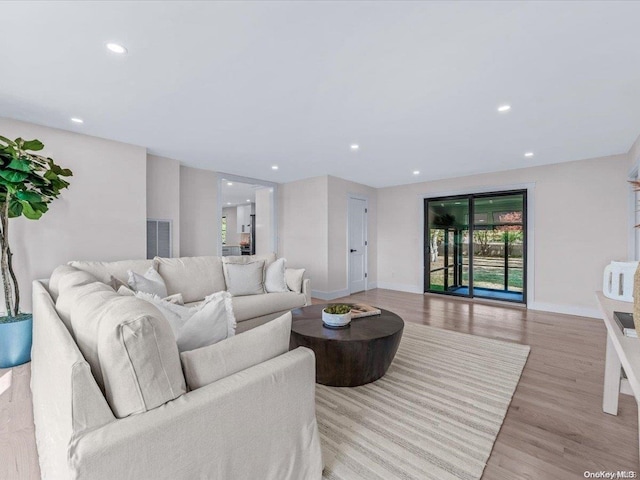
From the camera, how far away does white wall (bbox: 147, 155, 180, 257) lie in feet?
14.2

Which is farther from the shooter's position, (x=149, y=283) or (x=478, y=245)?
(x=478, y=245)

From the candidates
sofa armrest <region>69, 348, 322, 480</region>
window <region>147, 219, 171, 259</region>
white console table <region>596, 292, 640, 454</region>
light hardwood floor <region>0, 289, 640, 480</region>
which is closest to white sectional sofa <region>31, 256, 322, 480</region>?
sofa armrest <region>69, 348, 322, 480</region>

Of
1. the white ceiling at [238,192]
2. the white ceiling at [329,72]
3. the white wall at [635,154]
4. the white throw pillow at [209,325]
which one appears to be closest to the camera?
the white throw pillow at [209,325]

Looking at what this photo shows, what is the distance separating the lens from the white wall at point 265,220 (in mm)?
6480

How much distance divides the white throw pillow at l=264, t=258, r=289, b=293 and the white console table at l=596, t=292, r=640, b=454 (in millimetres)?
3052

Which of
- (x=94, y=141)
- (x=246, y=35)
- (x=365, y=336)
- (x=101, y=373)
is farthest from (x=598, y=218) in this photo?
(x=94, y=141)

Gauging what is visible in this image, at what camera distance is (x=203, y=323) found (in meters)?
1.31

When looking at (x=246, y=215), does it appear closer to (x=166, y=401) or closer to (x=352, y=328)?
(x=352, y=328)

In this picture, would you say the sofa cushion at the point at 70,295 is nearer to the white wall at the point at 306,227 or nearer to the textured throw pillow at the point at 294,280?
the textured throw pillow at the point at 294,280

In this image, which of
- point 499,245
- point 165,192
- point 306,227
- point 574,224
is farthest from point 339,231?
point 574,224

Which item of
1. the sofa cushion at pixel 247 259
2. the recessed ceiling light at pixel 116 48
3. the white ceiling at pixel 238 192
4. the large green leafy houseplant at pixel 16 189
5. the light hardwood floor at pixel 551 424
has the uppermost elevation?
the white ceiling at pixel 238 192

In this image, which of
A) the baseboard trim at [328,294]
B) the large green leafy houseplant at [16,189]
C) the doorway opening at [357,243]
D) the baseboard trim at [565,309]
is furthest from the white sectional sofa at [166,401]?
the baseboard trim at [565,309]

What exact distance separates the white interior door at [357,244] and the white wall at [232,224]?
6188 mm

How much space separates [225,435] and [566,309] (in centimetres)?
559
